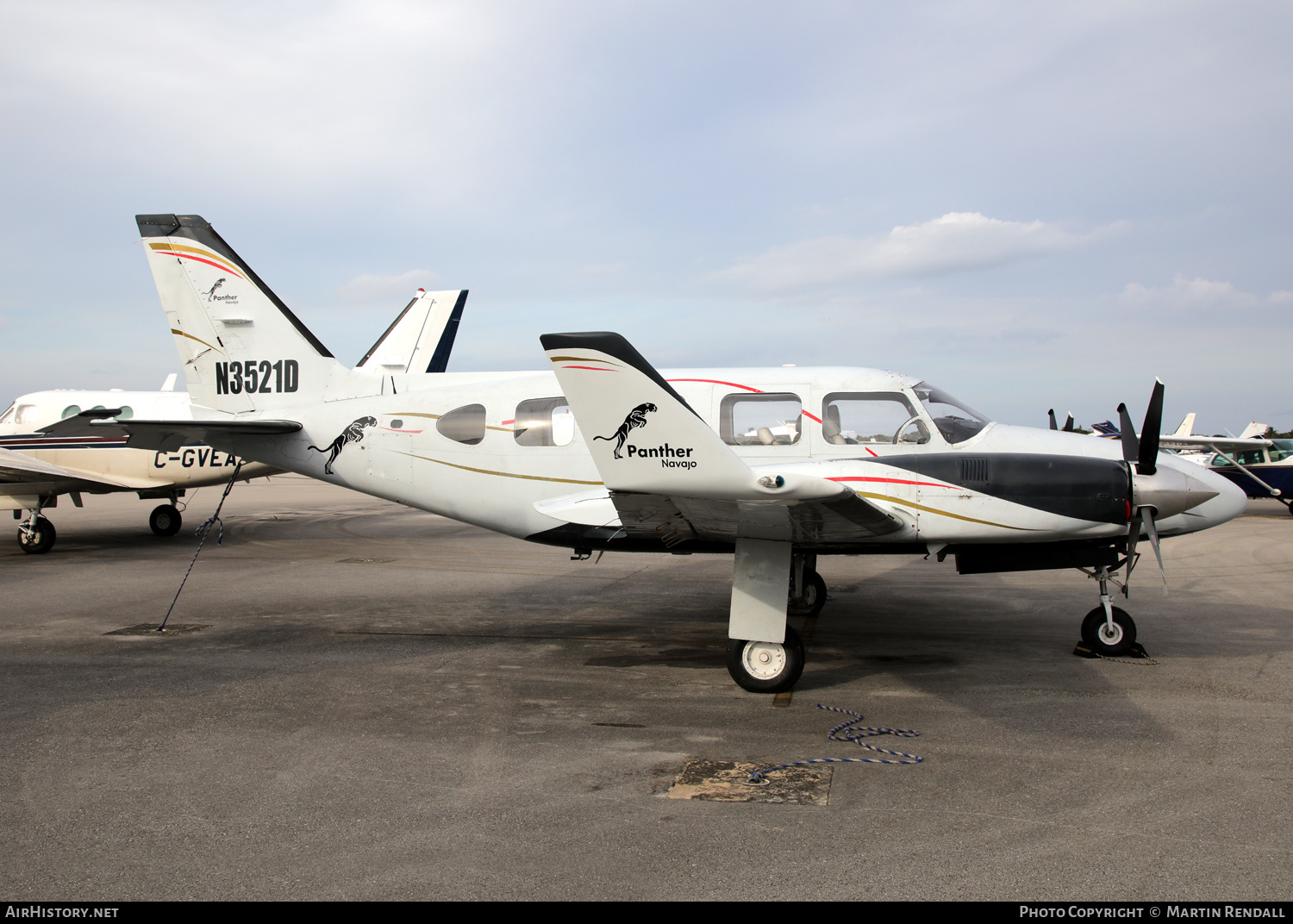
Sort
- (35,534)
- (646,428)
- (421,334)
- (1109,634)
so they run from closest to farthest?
1. (646,428)
2. (1109,634)
3. (35,534)
4. (421,334)

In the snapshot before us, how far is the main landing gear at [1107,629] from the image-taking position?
304 inches

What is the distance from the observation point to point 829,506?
5.93 meters

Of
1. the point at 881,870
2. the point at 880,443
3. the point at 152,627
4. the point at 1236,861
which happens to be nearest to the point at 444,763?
the point at 881,870

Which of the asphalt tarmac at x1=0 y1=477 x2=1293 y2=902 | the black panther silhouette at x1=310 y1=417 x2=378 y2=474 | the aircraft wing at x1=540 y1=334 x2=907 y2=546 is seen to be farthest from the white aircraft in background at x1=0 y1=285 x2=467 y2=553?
the aircraft wing at x1=540 y1=334 x2=907 y2=546

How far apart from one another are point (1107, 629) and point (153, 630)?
399 inches

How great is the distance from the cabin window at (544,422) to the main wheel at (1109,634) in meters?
5.49

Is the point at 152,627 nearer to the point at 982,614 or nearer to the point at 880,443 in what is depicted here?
the point at 880,443

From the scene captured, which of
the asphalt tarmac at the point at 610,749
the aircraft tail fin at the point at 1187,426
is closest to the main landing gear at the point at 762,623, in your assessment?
the asphalt tarmac at the point at 610,749

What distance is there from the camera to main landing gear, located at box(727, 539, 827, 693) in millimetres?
6680

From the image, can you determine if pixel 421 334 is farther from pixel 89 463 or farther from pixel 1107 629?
pixel 1107 629

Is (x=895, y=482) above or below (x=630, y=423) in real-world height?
below

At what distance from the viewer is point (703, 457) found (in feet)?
18.1

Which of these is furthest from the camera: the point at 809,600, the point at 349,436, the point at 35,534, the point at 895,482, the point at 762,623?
the point at 35,534

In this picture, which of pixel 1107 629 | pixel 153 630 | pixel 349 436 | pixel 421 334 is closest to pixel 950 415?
pixel 1107 629
